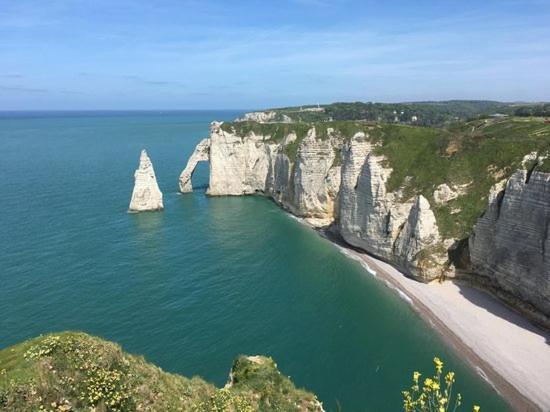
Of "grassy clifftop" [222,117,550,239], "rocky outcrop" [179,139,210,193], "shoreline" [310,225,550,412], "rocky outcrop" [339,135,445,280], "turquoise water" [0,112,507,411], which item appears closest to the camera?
"shoreline" [310,225,550,412]

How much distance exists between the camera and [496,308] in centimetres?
3919

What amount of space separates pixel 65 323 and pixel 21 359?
23339 millimetres

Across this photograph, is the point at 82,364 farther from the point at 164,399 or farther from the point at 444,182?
the point at 444,182

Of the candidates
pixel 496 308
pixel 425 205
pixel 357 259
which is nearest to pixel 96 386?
pixel 496 308

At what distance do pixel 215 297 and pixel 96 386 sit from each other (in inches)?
1042

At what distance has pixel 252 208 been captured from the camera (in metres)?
76.3

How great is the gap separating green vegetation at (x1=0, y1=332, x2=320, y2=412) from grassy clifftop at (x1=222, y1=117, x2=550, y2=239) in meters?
32.4

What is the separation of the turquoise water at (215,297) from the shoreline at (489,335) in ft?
4.11

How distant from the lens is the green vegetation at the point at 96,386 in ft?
46.4

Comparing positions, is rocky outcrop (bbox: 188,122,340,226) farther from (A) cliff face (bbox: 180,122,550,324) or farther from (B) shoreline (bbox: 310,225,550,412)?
(B) shoreline (bbox: 310,225,550,412)

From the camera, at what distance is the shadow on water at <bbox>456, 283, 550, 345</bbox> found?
3588cm

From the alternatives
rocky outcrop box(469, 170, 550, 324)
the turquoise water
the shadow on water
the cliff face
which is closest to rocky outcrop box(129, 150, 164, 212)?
the turquoise water

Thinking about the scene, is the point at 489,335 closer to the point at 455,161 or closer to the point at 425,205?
the point at 425,205

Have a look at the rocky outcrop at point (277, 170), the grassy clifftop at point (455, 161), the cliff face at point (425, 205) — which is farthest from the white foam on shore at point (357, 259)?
the rocky outcrop at point (277, 170)
